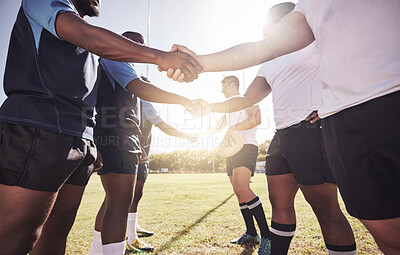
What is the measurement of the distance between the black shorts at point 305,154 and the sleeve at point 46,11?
197 centimetres

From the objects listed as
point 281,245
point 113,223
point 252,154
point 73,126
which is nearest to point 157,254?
point 113,223

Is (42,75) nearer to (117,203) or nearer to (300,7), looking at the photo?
(117,203)

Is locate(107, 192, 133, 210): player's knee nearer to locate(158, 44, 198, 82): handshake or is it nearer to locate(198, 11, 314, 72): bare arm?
locate(158, 44, 198, 82): handshake

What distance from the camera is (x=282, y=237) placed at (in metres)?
2.11

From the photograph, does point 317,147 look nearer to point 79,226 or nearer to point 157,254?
point 157,254

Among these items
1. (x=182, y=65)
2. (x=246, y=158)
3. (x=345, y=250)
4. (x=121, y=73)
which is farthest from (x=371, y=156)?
(x=246, y=158)

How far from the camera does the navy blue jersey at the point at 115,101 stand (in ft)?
7.40

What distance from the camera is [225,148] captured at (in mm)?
3908

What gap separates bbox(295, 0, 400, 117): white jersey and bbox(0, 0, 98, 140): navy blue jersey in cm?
147

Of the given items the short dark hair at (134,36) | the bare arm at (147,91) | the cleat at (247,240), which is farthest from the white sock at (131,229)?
the short dark hair at (134,36)

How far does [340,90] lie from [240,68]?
81 cm

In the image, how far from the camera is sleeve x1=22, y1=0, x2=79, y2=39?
126 cm

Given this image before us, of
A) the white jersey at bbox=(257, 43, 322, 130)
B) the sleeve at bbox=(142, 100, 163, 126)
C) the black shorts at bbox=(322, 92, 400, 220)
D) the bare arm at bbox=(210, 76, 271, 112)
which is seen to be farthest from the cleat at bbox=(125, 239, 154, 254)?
the black shorts at bbox=(322, 92, 400, 220)

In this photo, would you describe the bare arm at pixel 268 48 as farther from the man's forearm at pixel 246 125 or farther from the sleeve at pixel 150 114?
the sleeve at pixel 150 114
